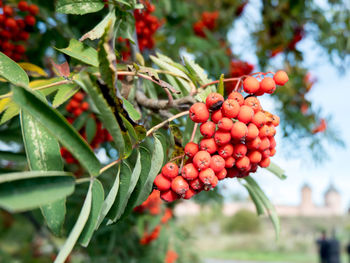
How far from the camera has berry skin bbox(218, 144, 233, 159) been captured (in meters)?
0.81

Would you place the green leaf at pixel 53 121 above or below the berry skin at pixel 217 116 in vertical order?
above

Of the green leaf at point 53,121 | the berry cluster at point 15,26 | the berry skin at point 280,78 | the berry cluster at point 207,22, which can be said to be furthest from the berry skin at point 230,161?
the berry cluster at point 207,22

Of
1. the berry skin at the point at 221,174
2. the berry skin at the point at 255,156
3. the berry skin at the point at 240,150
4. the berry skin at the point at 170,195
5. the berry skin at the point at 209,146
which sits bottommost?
the berry skin at the point at 170,195

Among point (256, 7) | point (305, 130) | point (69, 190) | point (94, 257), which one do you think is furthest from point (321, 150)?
point (69, 190)

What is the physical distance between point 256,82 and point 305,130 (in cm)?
253

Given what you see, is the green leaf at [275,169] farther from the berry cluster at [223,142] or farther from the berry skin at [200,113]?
the berry skin at [200,113]

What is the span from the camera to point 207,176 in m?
0.78

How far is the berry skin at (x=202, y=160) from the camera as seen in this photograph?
783 millimetres

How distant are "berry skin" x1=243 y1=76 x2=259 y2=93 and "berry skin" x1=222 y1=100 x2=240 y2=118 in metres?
0.09

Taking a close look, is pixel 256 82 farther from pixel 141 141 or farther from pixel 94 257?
pixel 94 257

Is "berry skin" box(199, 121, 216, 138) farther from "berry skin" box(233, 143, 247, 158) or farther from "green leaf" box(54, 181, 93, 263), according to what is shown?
"green leaf" box(54, 181, 93, 263)

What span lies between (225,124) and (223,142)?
0.15ft

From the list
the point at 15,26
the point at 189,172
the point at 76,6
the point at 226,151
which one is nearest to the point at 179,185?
the point at 189,172

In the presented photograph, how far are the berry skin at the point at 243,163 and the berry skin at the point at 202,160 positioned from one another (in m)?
0.08
